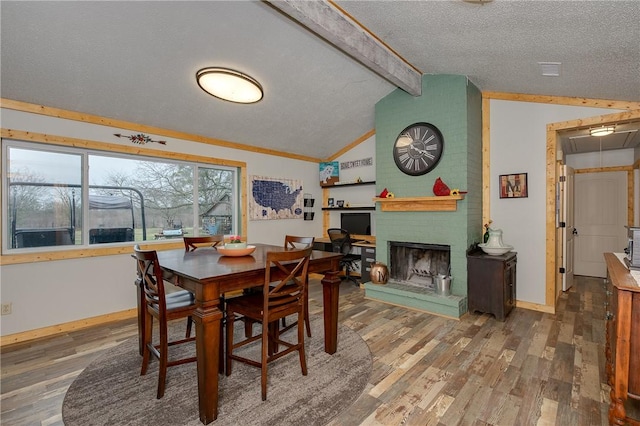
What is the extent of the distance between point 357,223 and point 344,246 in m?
0.66

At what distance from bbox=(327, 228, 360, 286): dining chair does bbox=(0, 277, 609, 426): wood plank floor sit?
1.50m

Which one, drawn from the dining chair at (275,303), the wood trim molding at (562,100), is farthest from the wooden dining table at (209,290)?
the wood trim molding at (562,100)

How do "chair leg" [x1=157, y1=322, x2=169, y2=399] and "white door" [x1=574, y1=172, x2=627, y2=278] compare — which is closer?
"chair leg" [x1=157, y1=322, x2=169, y2=399]

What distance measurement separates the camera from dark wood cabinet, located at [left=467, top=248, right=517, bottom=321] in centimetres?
339

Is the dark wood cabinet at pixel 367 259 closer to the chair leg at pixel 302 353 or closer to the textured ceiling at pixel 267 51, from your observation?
the textured ceiling at pixel 267 51

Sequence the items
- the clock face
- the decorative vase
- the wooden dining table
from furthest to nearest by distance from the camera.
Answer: the decorative vase, the clock face, the wooden dining table

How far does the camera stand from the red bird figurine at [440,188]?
370 centimetres

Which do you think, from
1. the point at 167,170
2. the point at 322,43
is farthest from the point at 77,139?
the point at 322,43

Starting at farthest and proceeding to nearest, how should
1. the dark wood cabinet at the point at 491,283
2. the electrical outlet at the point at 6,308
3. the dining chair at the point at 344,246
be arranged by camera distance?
1. the dining chair at the point at 344,246
2. the dark wood cabinet at the point at 491,283
3. the electrical outlet at the point at 6,308

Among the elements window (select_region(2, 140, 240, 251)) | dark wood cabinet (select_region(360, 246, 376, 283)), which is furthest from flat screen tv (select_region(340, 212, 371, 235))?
window (select_region(2, 140, 240, 251))

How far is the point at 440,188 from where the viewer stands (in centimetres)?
375

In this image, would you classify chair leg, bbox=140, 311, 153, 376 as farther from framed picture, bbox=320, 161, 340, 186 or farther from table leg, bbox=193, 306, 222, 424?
framed picture, bbox=320, 161, 340, 186

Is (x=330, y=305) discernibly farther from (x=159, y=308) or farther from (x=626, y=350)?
(x=626, y=350)

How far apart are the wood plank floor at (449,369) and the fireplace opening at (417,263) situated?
726 millimetres
